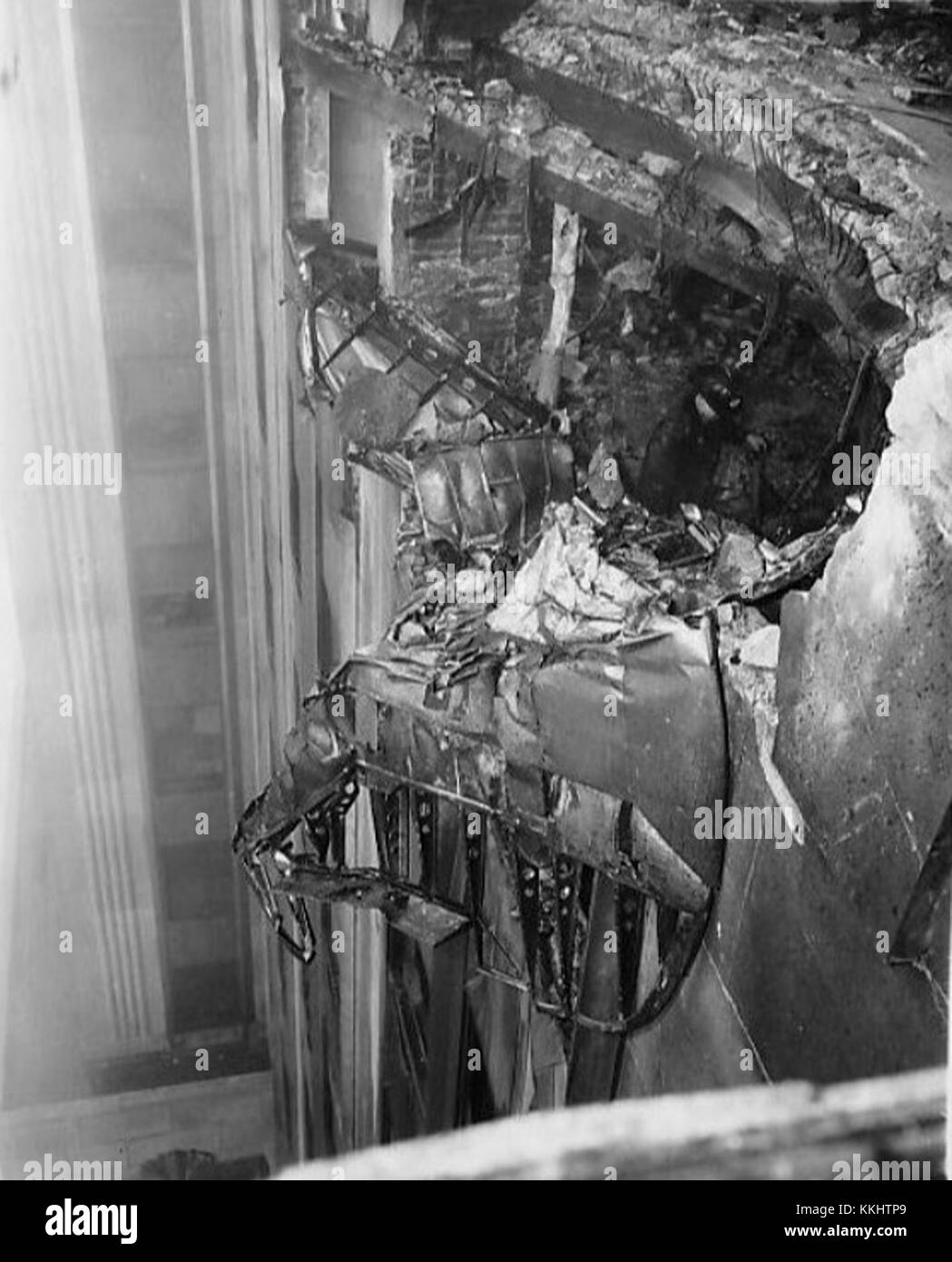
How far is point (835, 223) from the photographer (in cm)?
305

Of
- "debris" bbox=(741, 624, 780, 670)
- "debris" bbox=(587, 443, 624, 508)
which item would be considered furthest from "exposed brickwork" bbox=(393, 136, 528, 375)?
"debris" bbox=(741, 624, 780, 670)

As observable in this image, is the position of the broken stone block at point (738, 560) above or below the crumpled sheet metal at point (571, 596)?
above

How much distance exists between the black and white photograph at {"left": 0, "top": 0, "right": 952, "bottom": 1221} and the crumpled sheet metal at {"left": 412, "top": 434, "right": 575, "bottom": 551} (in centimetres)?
1

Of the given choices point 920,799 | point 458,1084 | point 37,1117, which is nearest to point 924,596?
point 920,799

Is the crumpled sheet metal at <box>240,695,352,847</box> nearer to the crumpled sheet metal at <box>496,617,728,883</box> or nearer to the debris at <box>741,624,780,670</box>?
the crumpled sheet metal at <box>496,617,728,883</box>

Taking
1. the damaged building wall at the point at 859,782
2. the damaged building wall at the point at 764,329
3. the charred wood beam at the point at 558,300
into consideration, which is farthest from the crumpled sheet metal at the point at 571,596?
the charred wood beam at the point at 558,300

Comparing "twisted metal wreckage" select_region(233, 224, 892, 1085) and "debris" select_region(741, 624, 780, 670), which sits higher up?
"debris" select_region(741, 624, 780, 670)

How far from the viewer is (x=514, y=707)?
11.5ft

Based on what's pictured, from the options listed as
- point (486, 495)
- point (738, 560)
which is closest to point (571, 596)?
point (738, 560)

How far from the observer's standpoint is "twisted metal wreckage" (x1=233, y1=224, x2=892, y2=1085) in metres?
3.18

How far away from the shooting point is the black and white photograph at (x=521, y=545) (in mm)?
2760

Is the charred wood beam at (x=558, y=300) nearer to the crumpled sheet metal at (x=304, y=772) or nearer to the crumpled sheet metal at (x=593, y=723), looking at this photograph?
the crumpled sheet metal at (x=593, y=723)

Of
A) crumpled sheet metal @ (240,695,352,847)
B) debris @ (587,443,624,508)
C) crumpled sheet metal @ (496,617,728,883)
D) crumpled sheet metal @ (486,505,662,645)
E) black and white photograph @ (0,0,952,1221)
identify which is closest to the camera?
black and white photograph @ (0,0,952,1221)

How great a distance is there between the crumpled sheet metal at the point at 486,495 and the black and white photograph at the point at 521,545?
0.01m
